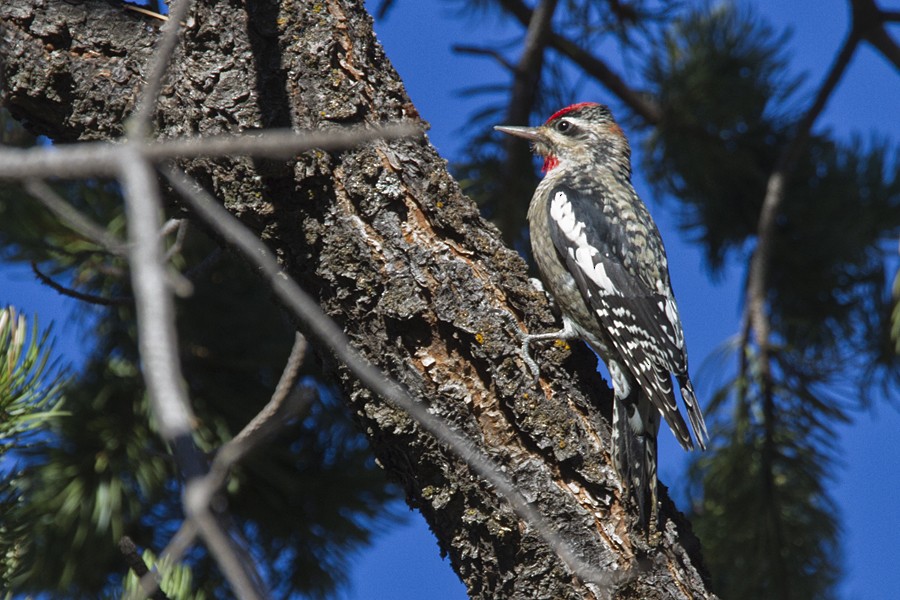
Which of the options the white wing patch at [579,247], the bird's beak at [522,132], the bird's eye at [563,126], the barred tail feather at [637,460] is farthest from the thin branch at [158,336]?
the bird's eye at [563,126]

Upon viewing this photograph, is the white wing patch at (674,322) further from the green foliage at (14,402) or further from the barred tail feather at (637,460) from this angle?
the green foliage at (14,402)

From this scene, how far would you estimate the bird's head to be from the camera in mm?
3410

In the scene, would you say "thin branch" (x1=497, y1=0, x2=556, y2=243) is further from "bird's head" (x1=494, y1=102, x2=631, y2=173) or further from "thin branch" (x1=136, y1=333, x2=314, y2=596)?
"thin branch" (x1=136, y1=333, x2=314, y2=596)

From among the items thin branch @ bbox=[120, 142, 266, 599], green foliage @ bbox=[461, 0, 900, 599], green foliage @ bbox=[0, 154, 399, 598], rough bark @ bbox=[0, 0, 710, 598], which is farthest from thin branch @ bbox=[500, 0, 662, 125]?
thin branch @ bbox=[120, 142, 266, 599]

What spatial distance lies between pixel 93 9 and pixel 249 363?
1.19 meters

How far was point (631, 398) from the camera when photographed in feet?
7.97

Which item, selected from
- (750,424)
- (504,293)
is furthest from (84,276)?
(750,424)

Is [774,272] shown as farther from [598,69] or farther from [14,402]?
[14,402]

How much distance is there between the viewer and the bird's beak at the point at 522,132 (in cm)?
314

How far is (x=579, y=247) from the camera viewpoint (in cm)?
286

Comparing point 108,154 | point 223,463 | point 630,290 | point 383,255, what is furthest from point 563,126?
point 108,154

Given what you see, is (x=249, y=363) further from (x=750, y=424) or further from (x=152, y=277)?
(x=152, y=277)

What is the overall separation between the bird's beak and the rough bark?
3.83ft

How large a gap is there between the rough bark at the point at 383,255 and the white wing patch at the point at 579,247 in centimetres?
84
